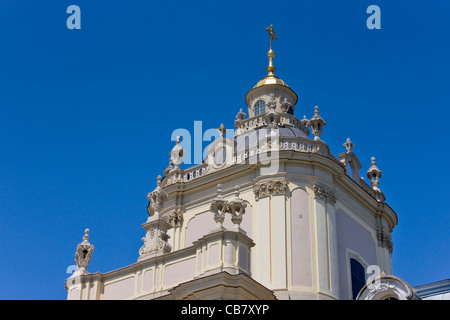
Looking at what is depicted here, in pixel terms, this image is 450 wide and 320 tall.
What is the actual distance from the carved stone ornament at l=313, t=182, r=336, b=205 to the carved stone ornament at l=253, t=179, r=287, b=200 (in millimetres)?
1322

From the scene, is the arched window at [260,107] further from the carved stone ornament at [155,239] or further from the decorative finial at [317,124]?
the carved stone ornament at [155,239]

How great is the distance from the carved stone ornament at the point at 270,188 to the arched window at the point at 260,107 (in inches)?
290

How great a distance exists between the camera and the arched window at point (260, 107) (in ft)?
140

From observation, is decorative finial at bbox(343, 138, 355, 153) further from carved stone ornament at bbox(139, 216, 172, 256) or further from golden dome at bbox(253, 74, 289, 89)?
carved stone ornament at bbox(139, 216, 172, 256)

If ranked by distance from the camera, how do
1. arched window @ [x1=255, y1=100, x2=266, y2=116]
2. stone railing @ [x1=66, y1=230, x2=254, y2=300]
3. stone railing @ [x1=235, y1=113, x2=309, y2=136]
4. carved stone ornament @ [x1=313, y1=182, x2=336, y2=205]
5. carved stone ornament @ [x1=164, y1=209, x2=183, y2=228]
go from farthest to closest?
1. arched window @ [x1=255, y1=100, x2=266, y2=116]
2. stone railing @ [x1=235, y1=113, x2=309, y2=136]
3. carved stone ornament @ [x1=164, y1=209, x2=183, y2=228]
4. carved stone ornament @ [x1=313, y1=182, x2=336, y2=205]
5. stone railing @ [x1=66, y1=230, x2=254, y2=300]

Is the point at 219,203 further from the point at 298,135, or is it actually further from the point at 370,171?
the point at 370,171

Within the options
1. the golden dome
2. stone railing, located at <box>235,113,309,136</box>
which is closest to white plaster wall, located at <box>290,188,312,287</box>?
stone railing, located at <box>235,113,309,136</box>

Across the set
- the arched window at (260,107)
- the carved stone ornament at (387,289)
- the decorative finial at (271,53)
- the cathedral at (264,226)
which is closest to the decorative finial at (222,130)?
the cathedral at (264,226)

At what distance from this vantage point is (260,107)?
42.9 metres

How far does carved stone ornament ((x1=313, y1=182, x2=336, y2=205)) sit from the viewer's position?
36.1 meters

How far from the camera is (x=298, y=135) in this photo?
39.2m

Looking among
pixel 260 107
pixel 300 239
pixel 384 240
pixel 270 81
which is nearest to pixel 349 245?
pixel 300 239

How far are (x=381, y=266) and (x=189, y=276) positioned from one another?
1201 centimetres
